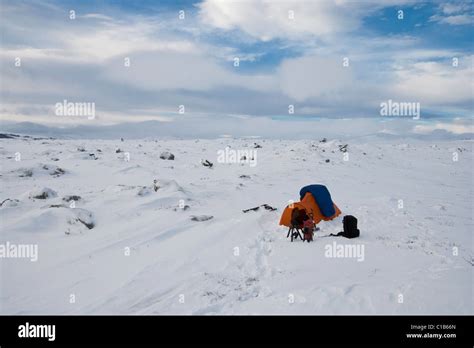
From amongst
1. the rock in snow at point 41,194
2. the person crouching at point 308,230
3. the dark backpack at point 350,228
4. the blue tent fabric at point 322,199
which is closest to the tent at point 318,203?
the blue tent fabric at point 322,199

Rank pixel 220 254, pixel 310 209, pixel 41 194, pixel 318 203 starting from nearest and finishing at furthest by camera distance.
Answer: pixel 220 254 < pixel 310 209 < pixel 318 203 < pixel 41 194

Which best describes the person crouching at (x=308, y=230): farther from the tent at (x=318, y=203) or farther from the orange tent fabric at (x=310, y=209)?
the tent at (x=318, y=203)

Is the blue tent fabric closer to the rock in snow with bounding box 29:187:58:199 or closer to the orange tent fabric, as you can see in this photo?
the orange tent fabric

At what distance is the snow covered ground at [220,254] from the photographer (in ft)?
23.0

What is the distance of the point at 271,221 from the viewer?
13148mm

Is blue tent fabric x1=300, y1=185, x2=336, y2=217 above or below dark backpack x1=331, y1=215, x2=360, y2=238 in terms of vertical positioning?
above

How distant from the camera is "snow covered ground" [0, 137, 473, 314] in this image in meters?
7.00

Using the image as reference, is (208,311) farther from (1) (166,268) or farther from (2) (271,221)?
(2) (271,221)

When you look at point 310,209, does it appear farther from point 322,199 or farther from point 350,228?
point 350,228

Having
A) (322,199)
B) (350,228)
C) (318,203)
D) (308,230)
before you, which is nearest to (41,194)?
(308,230)

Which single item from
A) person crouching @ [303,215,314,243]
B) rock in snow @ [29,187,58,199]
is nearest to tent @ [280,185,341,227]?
person crouching @ [303,215,314,243]

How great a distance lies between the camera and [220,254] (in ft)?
32.7

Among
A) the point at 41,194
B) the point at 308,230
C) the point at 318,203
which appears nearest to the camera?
the point at 308,230
